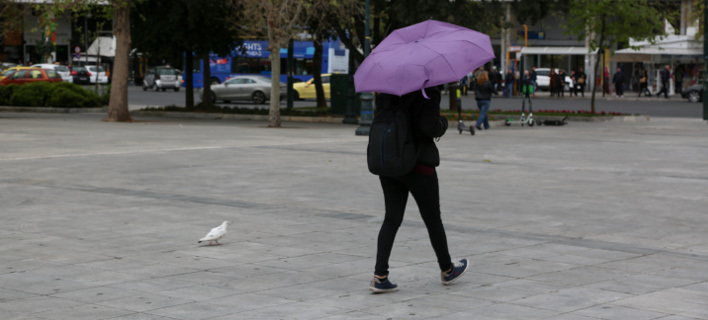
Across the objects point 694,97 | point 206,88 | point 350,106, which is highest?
point 206,88

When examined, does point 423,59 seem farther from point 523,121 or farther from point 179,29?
point 179,29

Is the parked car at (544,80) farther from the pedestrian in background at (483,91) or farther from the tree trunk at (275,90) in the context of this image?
the pedestrian in background at (483,91)

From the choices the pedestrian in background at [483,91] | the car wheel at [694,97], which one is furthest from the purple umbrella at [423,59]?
the car wheel at [694,97]

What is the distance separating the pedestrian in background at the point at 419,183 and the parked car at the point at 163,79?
55068 mm

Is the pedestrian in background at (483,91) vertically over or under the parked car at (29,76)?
under

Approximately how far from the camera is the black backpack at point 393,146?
20.5 feet

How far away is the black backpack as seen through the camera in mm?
6254

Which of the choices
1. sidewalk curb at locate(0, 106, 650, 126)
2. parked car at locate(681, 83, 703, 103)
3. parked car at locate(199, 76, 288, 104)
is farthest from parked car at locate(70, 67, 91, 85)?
parked car at locate(681, 83, 703, 103)

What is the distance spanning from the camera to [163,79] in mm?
60344

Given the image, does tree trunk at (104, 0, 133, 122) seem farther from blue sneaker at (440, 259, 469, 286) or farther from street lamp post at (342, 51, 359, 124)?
blue sneaker at (440, 259, 469, 286)

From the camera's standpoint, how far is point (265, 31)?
2792 centimetres

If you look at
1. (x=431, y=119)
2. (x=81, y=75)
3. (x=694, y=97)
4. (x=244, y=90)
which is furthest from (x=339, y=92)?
(x=81, y=75)

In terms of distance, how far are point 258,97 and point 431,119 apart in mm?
39057

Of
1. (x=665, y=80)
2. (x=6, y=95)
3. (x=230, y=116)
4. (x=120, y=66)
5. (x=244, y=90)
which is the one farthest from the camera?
(x=665, y=80)
